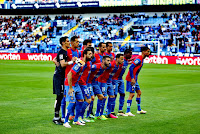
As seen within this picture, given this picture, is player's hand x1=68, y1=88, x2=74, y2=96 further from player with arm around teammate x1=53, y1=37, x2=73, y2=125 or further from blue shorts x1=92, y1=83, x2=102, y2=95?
blue shorts x1=92, y1=83, x2=102, y2=95

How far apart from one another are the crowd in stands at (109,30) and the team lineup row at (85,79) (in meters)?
34.7

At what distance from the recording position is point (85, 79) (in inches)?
371

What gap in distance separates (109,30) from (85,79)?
159ft

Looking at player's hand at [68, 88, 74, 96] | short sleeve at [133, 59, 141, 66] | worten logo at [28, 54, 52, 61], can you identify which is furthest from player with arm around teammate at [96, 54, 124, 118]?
worten logo at [28, 54, 52, 61]

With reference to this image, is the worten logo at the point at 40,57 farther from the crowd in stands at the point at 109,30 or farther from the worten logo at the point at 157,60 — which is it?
the worten logo at the point at 157,60

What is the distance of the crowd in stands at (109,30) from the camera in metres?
48.5

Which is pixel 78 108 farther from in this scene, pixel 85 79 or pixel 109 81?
pixel 109 81

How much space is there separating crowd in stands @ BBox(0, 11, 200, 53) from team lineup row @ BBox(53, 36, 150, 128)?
34729 millimetres

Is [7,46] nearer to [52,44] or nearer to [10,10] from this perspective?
[52,44]

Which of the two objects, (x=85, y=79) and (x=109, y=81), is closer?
(x=85, y=79)

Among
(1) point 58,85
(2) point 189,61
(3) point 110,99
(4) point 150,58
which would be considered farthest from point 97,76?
(4) point 150,58

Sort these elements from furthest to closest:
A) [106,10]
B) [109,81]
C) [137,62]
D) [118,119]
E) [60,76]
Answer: [106,10], [137,62], [109,81], [118,119], [60,76]

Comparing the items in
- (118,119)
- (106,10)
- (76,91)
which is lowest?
(118,119)

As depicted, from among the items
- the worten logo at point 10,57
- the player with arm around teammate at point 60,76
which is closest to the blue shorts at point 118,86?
the player with arm around teammate at point 60,76
